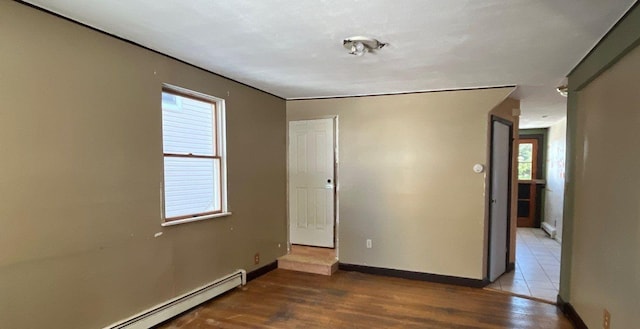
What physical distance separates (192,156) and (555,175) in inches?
254

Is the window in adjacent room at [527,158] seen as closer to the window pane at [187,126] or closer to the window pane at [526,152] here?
the window pane at [526,152]

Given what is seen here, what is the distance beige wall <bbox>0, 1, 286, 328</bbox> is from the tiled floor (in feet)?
11.3

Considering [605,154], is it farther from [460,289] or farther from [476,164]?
[460,289]

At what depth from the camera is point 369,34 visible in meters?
2.27

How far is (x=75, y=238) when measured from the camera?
2.20 meters

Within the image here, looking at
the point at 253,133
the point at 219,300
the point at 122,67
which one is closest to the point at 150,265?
the point at 219,300

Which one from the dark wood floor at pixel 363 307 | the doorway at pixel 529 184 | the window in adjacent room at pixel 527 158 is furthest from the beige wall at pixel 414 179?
the window in adjacent room at pixel 527 158

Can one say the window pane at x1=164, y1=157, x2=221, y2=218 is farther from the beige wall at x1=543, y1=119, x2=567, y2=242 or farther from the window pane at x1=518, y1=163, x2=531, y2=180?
the window pane at x1=518, y1=163, x2=531, y2=180

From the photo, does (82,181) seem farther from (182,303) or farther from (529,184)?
(529,184)

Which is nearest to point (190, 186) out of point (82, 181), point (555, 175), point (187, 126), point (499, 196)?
point (187, 126)

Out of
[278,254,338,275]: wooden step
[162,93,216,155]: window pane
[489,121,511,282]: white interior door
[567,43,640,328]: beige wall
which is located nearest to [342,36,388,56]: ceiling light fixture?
[567,43,640,328]: beige wall

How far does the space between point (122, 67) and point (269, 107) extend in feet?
6.55

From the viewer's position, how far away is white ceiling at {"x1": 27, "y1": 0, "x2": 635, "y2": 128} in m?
1.88

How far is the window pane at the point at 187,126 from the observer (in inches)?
A: 116
